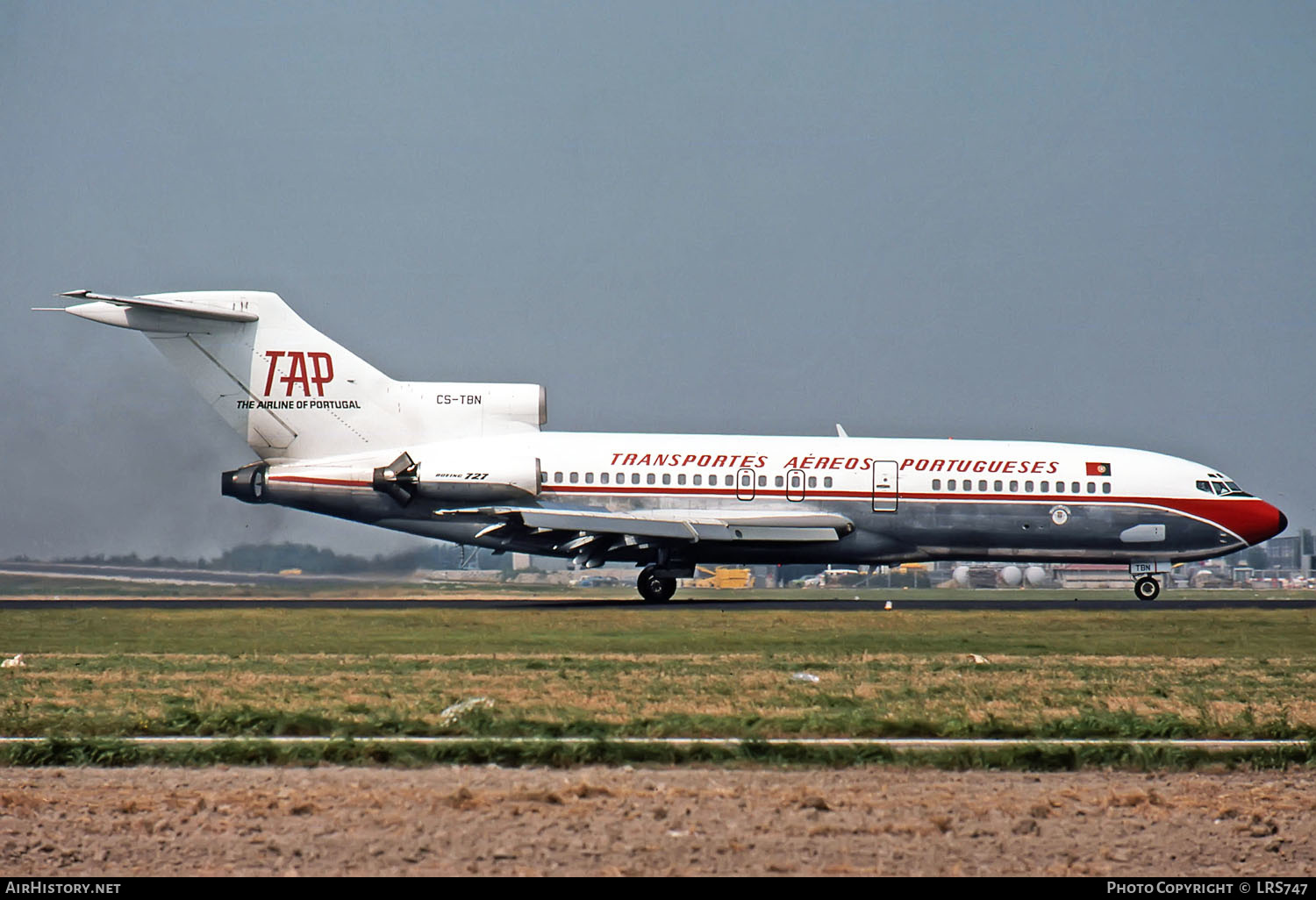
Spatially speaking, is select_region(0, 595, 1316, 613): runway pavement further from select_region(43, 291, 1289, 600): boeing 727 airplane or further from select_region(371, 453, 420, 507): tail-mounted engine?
select_region(371, 453, 420, 507): tail-mounted engine

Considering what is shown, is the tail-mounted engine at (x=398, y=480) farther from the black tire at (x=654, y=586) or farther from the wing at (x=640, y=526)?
the black tire at (x=654, y=586)

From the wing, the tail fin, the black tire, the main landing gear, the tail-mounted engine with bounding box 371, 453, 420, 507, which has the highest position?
the tail fin

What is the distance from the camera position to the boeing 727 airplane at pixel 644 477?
36.8m

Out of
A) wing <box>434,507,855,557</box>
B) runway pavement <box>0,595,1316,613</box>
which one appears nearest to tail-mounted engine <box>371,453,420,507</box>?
wing <box>434,507,855,557</box>

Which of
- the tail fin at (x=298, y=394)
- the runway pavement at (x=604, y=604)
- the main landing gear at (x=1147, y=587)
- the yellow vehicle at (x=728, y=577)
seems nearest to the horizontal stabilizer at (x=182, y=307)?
the tail fin at (x=298, y=394)

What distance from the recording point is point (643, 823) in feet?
29.7

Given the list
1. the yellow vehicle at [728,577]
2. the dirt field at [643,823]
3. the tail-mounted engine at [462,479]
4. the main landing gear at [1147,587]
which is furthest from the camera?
the yellow vehicle at [728,577]

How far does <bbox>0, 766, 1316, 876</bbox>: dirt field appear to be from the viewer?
322 inches

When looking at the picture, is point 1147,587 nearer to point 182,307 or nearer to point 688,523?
point 688,523

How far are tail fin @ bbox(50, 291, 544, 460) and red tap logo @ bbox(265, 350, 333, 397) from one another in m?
0.02

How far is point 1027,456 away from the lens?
38.2 m

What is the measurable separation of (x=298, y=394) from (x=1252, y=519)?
25419 mm

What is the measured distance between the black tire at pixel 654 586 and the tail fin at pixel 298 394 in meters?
4.98

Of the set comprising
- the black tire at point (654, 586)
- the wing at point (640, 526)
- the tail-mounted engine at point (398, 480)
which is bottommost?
the black tire at point (654, 586)
